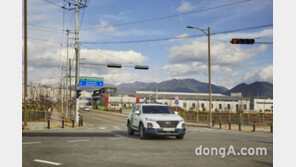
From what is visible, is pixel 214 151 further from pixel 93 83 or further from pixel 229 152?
pixel 93 83

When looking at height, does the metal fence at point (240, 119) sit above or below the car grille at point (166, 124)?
below

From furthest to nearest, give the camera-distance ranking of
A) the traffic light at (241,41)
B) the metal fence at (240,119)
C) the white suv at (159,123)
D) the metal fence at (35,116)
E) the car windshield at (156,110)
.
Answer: the metal fence at (240,119), the metal fence at (35,116), the traffic light at (241,41), the car windshield at (156,110), the white suv at (159,123)

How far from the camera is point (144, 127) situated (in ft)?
51.3

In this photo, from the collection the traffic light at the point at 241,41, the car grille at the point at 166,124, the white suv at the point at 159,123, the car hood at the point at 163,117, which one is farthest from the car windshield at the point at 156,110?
the traffic light at the point at 241,41

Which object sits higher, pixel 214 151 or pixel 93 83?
pixel 93 83

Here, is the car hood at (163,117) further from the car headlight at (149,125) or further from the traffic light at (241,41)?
the traffic light at (241,41)

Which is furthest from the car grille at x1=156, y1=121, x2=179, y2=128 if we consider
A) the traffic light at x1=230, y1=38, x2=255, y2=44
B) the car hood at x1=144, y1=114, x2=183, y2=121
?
the traffic light at x1=230, y1=38, x2=255, y2=44

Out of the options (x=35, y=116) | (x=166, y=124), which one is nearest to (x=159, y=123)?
(x=166, y=124)

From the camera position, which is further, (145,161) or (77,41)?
(77,41)

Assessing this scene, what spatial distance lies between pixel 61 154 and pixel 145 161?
3063mm

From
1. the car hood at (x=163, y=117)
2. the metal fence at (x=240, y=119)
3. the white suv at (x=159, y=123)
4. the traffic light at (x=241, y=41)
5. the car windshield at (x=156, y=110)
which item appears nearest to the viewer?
the white suv at (x=159, y=123)

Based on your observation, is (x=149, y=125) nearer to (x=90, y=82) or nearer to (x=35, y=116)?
(x=90, y=82)

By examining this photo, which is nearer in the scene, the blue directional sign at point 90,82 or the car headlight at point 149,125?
the car headlight at point 149,125

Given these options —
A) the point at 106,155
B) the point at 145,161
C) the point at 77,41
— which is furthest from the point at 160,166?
the point at 77,41
